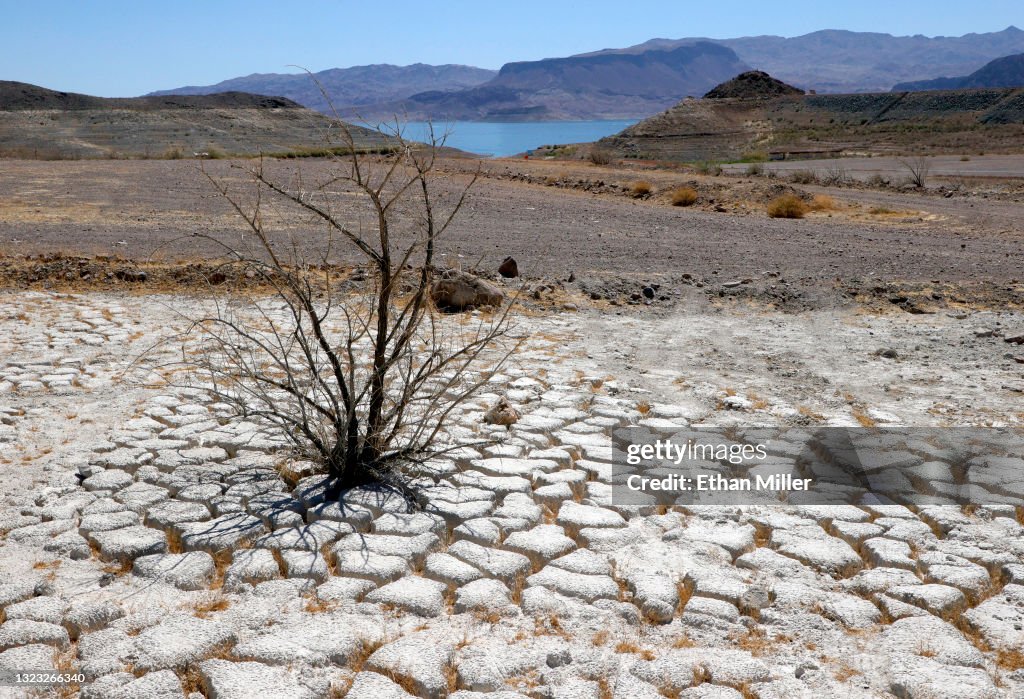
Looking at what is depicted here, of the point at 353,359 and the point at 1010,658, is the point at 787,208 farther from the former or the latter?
the point at 1010,658

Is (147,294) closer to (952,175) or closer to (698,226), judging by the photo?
(698,226)

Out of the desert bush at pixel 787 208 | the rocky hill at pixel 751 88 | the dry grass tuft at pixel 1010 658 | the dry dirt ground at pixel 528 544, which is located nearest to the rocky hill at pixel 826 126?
the rocky hill at pixel 751 88

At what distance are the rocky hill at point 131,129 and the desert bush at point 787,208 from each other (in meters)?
17.6

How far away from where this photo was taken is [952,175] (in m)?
25.7

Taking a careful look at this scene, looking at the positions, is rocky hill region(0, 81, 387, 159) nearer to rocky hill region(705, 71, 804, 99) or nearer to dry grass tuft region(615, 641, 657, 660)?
dry grass tuft region(615, 641, 657, 660)

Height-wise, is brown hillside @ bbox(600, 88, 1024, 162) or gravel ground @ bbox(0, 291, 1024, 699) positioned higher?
brown hillside @ bbox(600, 88, 1024, 162)

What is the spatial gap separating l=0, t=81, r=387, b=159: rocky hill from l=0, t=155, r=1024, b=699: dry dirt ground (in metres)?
25.2

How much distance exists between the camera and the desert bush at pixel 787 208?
16.6 meters

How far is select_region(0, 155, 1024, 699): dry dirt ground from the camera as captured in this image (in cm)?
301

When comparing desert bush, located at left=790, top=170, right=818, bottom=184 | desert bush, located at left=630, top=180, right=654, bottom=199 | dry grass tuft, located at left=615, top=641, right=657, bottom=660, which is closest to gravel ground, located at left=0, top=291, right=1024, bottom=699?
dry grass tuft, located at left=615, top=641, right=657, bottom=660

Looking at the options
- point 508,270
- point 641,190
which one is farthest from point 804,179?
point 508,270

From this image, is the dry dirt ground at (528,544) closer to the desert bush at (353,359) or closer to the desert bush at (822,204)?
the desert bush at (353,359)

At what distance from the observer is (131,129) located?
42781mm

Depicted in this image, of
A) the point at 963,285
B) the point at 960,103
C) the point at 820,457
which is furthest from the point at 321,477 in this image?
the point at 960,103
